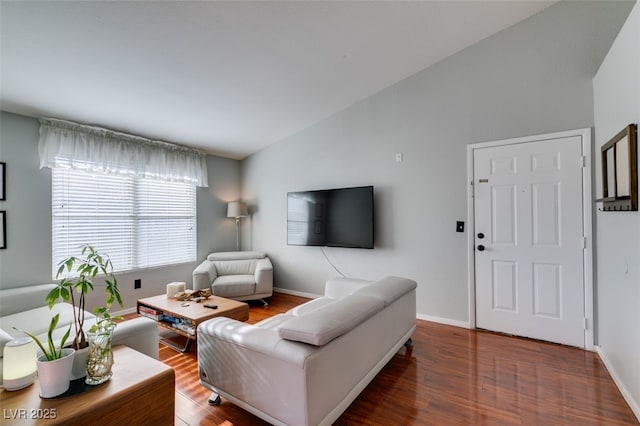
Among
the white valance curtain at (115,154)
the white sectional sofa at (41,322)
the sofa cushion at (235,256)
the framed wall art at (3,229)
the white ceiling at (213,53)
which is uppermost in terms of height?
the white ceiling at (213,53)

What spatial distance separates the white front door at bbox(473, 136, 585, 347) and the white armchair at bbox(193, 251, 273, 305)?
8.93 ft

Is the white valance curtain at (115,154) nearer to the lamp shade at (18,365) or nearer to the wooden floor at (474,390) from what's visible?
the wooden floor at (474,390)

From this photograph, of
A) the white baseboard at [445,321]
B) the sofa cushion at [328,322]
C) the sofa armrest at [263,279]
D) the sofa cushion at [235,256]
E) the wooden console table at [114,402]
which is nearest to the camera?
the wooden console table at [114,402]

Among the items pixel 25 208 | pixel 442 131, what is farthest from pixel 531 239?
pixel 25 208

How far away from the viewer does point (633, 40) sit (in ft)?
5.74

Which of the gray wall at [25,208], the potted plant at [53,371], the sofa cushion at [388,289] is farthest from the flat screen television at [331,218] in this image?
the potted plant at [53,371]

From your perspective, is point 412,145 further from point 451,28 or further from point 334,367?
point 334,367

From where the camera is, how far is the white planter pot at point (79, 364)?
132 centimetres

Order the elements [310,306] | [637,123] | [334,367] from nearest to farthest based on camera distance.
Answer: [334,367] → [637,123] → [310,306]

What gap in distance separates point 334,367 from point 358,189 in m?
2.53

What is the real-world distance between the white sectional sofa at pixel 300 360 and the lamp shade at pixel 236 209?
3.13 m

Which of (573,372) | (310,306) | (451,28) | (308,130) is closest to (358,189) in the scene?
(308,130)

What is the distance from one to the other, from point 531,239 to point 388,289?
1.75 m

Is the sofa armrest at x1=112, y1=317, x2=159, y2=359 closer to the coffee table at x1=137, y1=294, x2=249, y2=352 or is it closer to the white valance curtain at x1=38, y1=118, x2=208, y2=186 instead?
the coffee table at x1=137, y1=294, x2=249, y2=352
